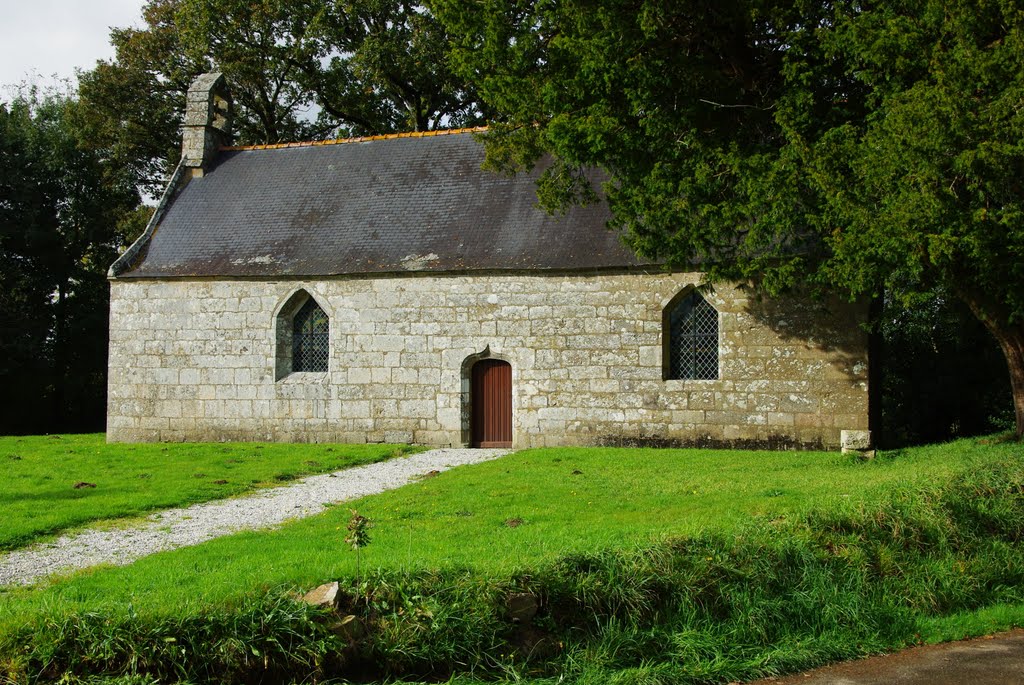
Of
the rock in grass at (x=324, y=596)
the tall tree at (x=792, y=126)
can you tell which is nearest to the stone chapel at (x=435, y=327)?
the tall tree at (x=792, y=126)

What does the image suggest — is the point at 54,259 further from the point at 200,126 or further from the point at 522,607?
the point at 522,607

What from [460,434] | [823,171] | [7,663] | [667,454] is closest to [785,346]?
[667,454]

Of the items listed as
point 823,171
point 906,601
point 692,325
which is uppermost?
point 823,171

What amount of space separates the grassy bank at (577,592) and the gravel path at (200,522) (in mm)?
632

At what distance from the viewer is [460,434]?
55.4 ft

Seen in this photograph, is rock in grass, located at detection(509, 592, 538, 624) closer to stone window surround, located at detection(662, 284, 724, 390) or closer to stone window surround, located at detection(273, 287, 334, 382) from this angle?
stone window surround, located at detection(662, 284, 724, 390)

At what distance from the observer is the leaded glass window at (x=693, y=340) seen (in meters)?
15.9

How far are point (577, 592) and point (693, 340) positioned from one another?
34.4 feet

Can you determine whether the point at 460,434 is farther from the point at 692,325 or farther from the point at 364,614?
the point at 364,614

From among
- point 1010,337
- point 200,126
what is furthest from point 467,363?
point 200,126

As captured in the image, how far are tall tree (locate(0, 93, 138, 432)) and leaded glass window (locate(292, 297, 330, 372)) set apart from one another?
418 inches

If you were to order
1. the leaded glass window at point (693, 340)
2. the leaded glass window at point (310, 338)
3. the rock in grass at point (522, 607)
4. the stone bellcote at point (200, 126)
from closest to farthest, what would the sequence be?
the rock in grass at point (522, 607), the leaded glass window at point (693, 340), the leaded glass window at point (310, 338), the stone bellcote at point (200, 126)

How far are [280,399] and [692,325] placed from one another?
7985 millimetres

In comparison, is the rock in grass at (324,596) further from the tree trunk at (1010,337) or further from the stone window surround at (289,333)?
the stone window surround at (289,333)
